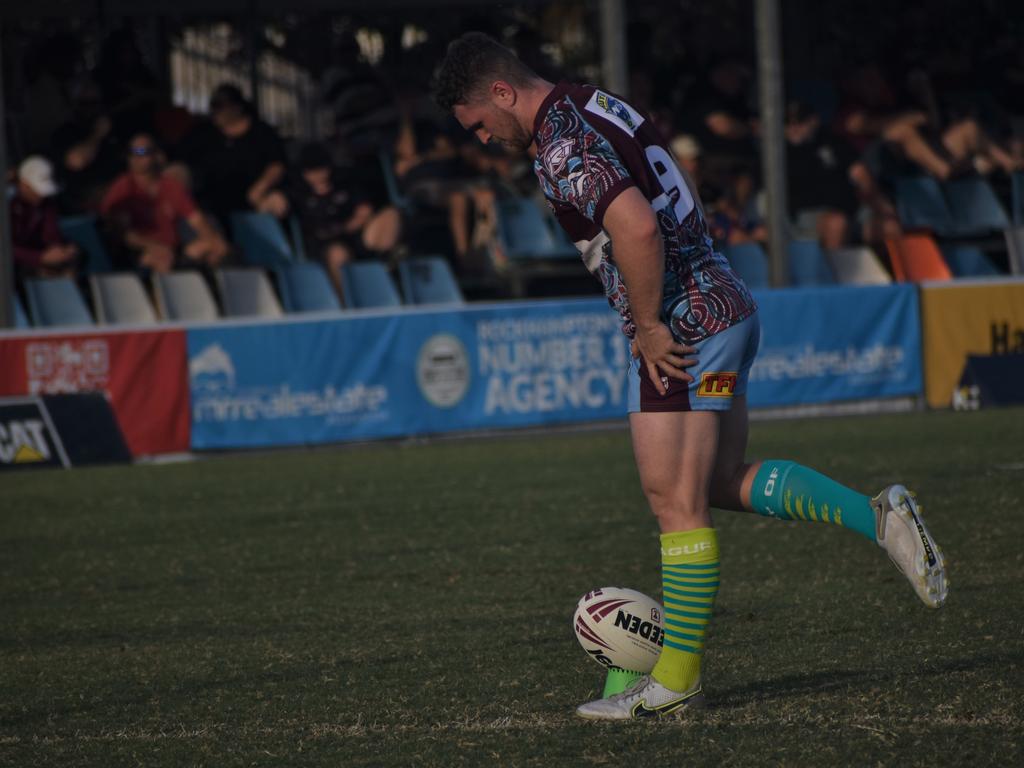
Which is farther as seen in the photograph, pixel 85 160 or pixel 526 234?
pixel 526 234

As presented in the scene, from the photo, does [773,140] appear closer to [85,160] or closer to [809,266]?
[809,266]

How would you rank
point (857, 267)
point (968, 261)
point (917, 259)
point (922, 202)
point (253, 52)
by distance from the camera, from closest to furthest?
point (857, 267)
point (917, 259)
point (968, 261)
point (922, 202)
point (253, 52)

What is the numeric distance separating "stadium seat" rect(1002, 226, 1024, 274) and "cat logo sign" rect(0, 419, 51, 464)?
961cm

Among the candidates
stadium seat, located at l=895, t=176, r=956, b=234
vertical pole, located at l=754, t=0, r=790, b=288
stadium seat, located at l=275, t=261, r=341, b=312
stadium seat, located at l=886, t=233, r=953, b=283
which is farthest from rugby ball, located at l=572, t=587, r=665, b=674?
stadium seat, located at l=895, t=176, r=956, b=234

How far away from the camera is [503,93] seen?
4.54m

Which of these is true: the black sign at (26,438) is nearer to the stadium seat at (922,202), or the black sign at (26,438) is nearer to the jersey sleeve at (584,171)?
the jersey sleeve at (584,171)

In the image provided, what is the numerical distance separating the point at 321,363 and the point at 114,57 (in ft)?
17.1

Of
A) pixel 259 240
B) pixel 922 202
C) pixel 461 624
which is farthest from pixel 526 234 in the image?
pixel 461 624

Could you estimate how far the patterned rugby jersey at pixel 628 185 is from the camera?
443cm

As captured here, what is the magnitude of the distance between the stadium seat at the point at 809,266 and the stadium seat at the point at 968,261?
1.56m

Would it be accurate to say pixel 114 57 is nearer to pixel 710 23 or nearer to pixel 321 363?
pixel 321 363

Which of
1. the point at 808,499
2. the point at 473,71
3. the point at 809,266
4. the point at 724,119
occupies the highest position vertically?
the point at 724,119

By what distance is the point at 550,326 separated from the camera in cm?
1358

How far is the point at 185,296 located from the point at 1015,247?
8.21 metres
